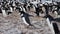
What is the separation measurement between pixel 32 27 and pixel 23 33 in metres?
1.11

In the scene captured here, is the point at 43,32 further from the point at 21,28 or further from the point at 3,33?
the point at 3,33

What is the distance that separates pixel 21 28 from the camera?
31.5 feet

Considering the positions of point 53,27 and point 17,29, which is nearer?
point 53,27

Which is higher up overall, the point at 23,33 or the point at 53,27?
the point at 53,27

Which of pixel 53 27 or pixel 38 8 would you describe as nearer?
pixel 53 27

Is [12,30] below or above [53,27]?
below

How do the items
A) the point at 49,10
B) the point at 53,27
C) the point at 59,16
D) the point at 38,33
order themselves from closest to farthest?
the point at 53,27
the point at 38,33
the point at 59,16
the point at 49,10

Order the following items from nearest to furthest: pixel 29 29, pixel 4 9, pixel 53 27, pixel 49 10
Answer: pixel 53 27 < pixel 29 29 < pixel 49 10 < pixel 4 9

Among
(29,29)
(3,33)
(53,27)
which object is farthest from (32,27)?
(53,27)

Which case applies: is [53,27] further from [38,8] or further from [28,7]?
[28,7]

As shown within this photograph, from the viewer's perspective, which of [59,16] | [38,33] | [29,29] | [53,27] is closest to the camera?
[53,27]

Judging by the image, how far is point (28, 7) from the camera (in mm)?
15602

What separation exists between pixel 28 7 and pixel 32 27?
623 centimetres

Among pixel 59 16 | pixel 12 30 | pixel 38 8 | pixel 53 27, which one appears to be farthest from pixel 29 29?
pixel 38 8
